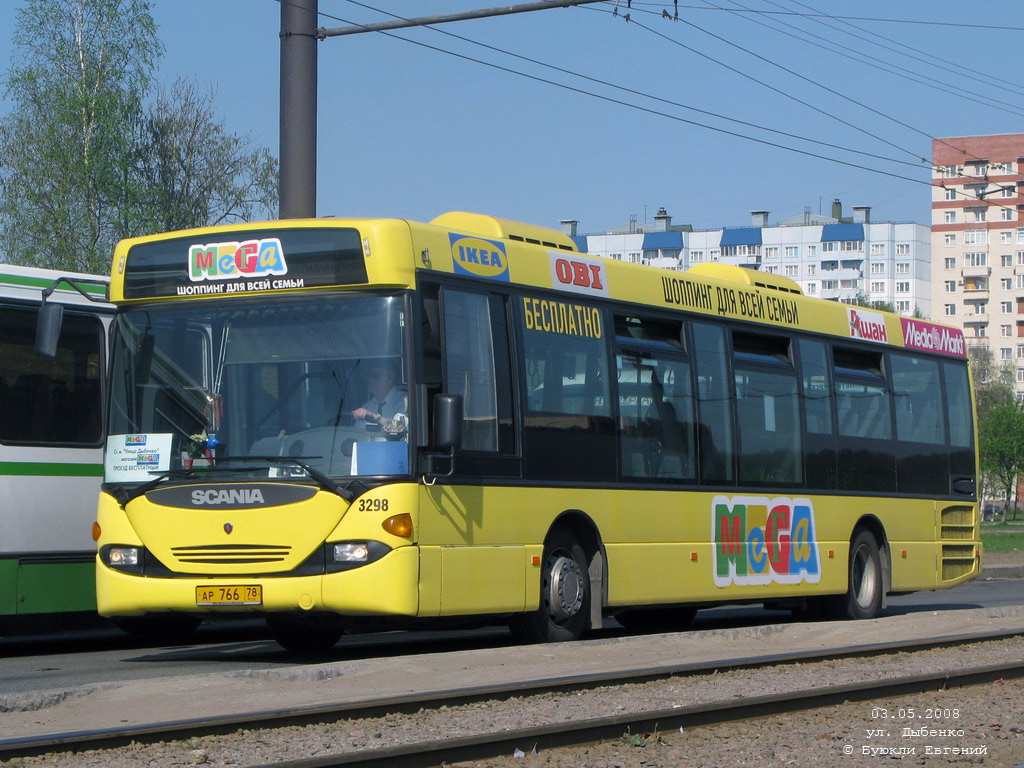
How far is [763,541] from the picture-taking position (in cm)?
1477

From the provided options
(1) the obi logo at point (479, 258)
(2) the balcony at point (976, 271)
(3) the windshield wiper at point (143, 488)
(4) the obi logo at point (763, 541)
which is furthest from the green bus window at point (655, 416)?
(2) the balcony at point (976, 271)

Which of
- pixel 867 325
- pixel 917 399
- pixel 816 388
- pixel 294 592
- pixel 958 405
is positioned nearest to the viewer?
pixel 294 592

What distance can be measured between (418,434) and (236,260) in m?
1.94

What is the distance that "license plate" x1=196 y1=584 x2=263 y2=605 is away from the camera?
10523 millimetres

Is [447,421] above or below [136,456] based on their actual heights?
above

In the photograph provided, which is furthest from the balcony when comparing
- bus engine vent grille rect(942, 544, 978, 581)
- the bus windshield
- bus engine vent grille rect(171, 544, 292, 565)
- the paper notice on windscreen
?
bus engine vent grille rect(171, 544, 292, 565)

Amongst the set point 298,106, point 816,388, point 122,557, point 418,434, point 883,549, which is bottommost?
point 883,549

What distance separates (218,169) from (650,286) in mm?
33664

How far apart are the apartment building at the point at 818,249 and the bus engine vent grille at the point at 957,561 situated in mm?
131120

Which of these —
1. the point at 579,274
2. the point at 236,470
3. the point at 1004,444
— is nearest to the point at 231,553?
the point at 236,470

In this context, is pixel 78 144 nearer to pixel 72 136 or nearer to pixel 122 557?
pixel 72 136

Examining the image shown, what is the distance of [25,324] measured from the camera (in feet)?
40.1

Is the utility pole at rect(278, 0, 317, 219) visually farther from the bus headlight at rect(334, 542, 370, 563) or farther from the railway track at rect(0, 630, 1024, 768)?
the railway track at rect(0, 630, 1024, 768)

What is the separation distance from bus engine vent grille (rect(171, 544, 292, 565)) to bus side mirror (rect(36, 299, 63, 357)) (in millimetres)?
1704
